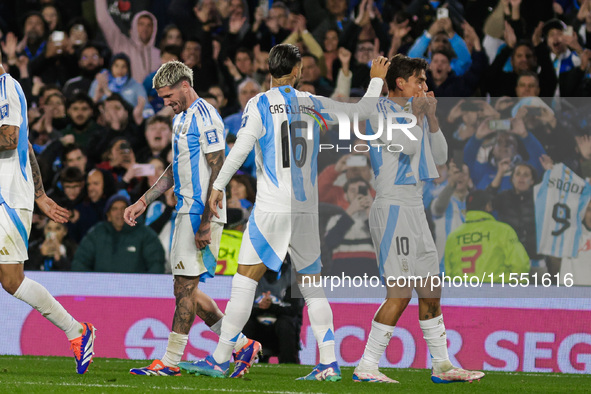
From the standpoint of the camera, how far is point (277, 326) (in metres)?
9.01

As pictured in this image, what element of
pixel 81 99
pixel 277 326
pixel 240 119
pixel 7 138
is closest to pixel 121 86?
pixel 81 99

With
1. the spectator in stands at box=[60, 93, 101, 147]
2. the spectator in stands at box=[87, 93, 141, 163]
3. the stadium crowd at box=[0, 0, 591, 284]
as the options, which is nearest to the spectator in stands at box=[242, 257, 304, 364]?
the stadium crowd at box=[0, 0, 591, 284]

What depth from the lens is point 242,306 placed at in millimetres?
6094

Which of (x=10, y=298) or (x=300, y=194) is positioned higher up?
(x=300, y=194)

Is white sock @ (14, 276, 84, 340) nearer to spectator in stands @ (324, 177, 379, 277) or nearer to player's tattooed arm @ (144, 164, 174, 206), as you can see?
player's tattooed arm @ (144, 164, 174, 206)

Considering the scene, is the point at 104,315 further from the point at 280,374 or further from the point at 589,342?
the point at 589,342

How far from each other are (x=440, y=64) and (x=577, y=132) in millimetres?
1926

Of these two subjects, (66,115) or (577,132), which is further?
(66,115)

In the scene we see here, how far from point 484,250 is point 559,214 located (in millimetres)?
1052

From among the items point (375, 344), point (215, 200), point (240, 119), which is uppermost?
point (240, 119)

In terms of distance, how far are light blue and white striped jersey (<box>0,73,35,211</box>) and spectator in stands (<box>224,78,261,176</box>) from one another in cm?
473

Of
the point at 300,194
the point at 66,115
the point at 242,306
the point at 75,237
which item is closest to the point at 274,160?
the point at 300,194

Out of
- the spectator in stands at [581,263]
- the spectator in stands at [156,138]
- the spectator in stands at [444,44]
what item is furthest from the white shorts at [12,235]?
the spectator in stands at [444,44]

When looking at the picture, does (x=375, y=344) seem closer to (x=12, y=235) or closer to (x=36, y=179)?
(x=12, y=235)
